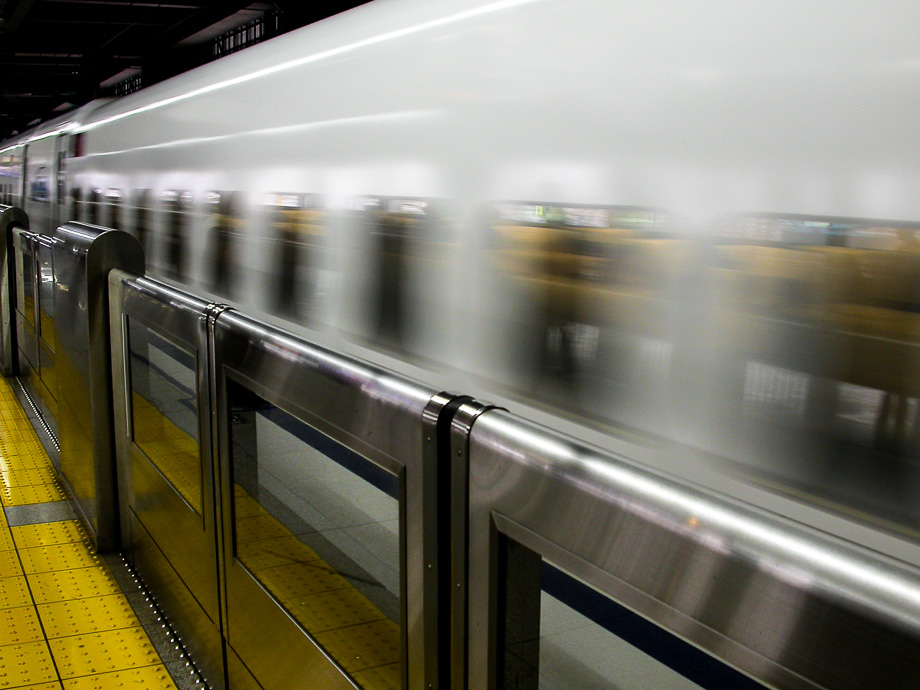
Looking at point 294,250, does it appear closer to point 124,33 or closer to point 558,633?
point 558,633

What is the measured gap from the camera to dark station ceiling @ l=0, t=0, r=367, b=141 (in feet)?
33.3

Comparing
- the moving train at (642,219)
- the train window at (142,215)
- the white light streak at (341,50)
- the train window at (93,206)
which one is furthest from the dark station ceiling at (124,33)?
the moving train at (642,219)

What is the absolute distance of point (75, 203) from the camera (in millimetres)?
9867

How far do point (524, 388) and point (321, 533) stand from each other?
1129 mm

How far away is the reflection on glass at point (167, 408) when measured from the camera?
2299 mm

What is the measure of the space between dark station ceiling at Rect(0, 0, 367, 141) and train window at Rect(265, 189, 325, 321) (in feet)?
18.6

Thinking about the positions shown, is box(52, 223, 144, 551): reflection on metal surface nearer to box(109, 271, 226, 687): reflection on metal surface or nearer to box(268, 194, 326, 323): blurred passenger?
box(109, 271, 226, 687): reflection on metal surface

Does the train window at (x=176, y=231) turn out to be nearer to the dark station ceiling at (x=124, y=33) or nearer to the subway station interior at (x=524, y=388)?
the subway station interior at (x=524, y=388)

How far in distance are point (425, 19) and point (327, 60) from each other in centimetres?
85

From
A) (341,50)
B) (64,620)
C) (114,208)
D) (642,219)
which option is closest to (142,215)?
(114,208)

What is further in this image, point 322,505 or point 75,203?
point 75,203

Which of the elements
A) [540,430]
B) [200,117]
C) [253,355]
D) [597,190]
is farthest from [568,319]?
[200,117]

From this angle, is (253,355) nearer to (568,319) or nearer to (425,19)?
(568,319)

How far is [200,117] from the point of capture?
18.1 feet
